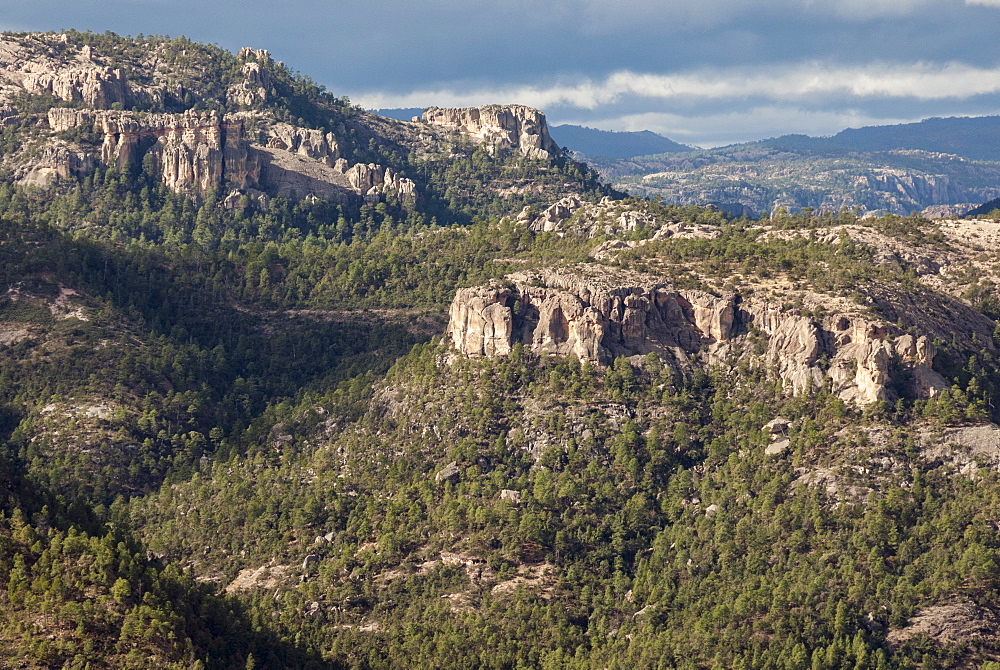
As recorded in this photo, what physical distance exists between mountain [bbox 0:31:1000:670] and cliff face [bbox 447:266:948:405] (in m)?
0.32

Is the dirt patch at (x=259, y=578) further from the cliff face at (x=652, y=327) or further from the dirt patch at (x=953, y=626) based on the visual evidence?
the dirt patch at (x=953, y=626)

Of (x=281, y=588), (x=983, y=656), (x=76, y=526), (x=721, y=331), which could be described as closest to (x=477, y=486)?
(x=281, y=588)

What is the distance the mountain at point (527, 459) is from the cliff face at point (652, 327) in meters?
0.32

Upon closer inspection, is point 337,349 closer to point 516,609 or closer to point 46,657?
point 516,609

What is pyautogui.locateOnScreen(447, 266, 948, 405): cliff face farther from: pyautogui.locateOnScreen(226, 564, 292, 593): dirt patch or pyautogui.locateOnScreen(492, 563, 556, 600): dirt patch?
pyautogui.locateOnScreen(226, 564, 292, 593): dirt patch

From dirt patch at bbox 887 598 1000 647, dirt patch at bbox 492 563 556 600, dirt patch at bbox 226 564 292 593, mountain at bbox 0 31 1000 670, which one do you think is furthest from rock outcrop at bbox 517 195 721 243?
dirt patch at bbox 887 598 1000 647

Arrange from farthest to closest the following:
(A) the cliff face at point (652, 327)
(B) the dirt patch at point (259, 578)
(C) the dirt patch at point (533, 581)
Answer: (A) the cliff face at point (652, 327) → (B) the dirt patch at point (259, 578) → (C) the dirt patch at point (533, 581)

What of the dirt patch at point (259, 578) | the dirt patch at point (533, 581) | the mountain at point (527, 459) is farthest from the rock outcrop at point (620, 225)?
the dirt patch at point (259, 578)

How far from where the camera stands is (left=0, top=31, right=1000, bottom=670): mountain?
10750 cm

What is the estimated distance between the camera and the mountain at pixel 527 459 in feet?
353

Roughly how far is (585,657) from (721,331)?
42655mm

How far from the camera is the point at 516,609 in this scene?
11725 cm

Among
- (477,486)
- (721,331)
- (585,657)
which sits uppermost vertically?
Result: (721,331)

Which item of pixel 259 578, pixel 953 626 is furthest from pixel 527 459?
pixel 953 626
